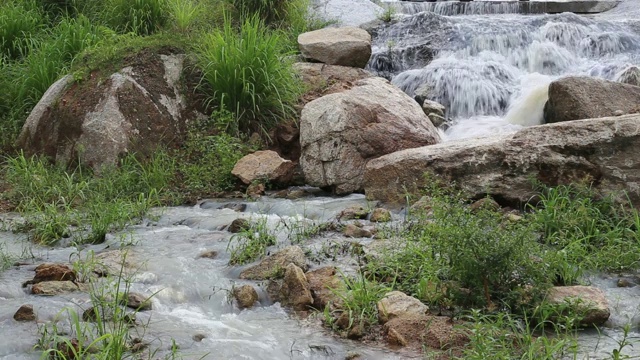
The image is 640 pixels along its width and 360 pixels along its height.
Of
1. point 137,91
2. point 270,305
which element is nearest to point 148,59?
point 137,91

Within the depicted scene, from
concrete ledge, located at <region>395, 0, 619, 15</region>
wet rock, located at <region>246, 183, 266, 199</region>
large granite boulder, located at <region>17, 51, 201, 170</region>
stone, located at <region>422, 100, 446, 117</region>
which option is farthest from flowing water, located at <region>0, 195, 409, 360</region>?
concrete ledge, located at <region>395, 0, 619, 15</region>

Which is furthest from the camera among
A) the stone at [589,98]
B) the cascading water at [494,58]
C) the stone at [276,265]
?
the cascading water at [494,58]

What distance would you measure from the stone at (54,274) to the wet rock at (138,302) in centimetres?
57

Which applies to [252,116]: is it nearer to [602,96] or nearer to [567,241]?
[602,96]

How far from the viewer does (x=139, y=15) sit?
404 inches

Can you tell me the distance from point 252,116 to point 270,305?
429 cm

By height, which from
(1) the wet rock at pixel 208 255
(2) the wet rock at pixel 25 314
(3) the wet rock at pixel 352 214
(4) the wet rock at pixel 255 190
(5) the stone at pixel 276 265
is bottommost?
(4) the wet rock at pixel 255 190

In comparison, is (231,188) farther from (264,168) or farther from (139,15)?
(139,15)

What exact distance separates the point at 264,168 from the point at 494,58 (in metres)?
4.83

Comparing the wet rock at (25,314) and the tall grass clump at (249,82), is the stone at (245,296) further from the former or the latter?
the tall grass clump at (249,82)

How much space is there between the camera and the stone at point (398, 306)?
4289mm

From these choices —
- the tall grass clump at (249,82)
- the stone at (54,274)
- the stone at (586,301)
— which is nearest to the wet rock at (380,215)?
the stone at (586,301)

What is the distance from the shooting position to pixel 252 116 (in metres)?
8.72

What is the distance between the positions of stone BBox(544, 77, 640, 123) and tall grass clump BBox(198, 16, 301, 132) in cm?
286
